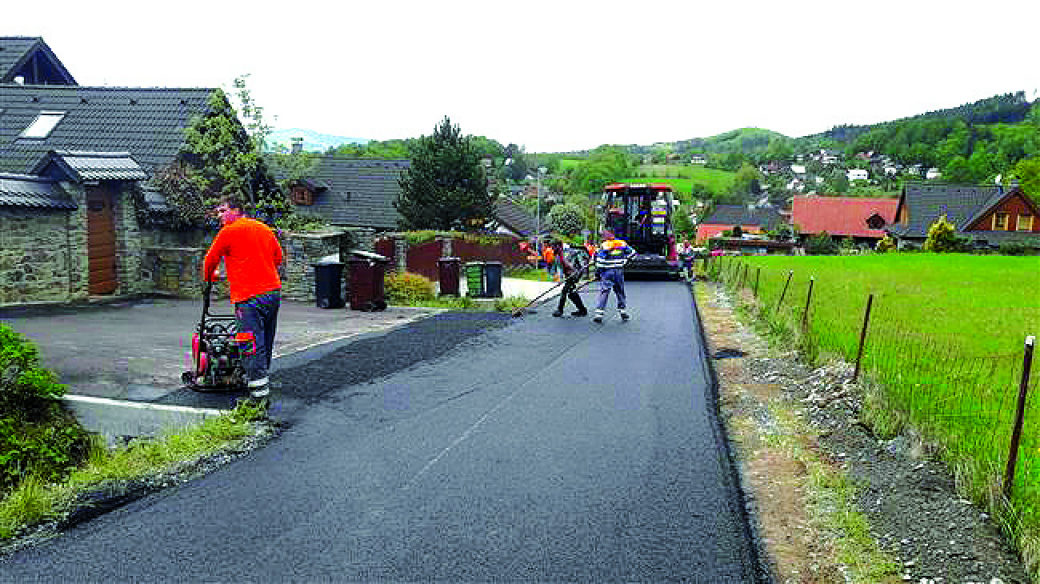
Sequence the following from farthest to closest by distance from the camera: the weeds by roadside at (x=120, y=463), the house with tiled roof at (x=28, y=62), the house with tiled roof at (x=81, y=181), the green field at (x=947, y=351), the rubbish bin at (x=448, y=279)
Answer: the house with tiled roof at (x=28, y=62)
the rubbish bin at (x=448, y=279)
the house with tiled roof at (x=81, y=181)
the green field at (x=947, y=351)
the weeds by roadside at (x=120, y=463)

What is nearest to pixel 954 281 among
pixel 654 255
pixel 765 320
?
pixel 654 255

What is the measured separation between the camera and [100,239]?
16828 millimetres

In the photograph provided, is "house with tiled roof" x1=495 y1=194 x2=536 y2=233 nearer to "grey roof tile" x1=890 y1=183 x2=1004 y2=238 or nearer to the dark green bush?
"grey roof tile" x1=890 y1=183 x2=1004 y2=238

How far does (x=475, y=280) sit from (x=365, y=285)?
13.3 feet

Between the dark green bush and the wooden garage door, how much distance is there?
9972 millimetres

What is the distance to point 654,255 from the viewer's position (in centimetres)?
2770

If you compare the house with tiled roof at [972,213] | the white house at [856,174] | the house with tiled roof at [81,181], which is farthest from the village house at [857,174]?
the house with tiled roof at [81,181]

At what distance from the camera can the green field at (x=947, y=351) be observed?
19.0 feet

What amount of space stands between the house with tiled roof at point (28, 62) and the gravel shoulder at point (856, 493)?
26470 mm

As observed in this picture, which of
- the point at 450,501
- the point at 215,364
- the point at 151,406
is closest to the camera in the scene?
the point at 450,501

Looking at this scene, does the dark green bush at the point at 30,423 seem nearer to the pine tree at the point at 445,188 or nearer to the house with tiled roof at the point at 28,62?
the house with tiled roof at the point at 28,62

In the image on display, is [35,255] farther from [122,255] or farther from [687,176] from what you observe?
[687,176]

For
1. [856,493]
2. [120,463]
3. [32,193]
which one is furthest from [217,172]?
[856,493]

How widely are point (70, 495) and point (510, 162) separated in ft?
357
